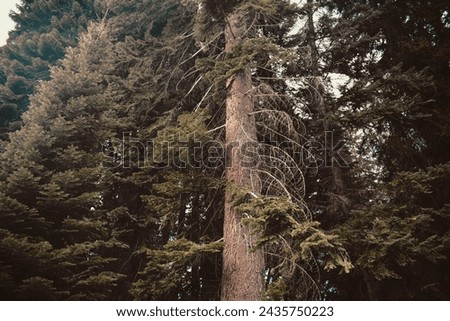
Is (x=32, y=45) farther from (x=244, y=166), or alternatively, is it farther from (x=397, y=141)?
(x=397, y=141)

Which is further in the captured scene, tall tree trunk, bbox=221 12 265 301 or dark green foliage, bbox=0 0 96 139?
dark green foliage, bbox=0 0 96 139

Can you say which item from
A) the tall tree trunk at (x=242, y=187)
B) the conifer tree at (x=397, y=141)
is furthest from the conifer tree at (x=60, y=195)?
the conifer tree at (x=397, y=141)

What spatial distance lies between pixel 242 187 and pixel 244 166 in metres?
0.68

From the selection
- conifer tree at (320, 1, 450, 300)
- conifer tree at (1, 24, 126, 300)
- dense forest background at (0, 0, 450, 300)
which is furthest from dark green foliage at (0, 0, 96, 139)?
conifer tree at (320, 1, 450, 300)

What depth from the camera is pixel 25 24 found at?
12266 mm

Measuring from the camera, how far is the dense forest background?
471 centimetres

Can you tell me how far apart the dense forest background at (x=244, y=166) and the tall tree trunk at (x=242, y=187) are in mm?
26

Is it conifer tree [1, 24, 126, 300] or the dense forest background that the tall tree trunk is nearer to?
the dense forest background

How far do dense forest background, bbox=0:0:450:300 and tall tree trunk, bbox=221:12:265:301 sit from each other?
3 centimetres

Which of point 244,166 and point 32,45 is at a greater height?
point 32,45

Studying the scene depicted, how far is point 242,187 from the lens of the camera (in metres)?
4.93

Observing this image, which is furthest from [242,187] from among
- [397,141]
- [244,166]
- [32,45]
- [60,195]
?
[32,45]
